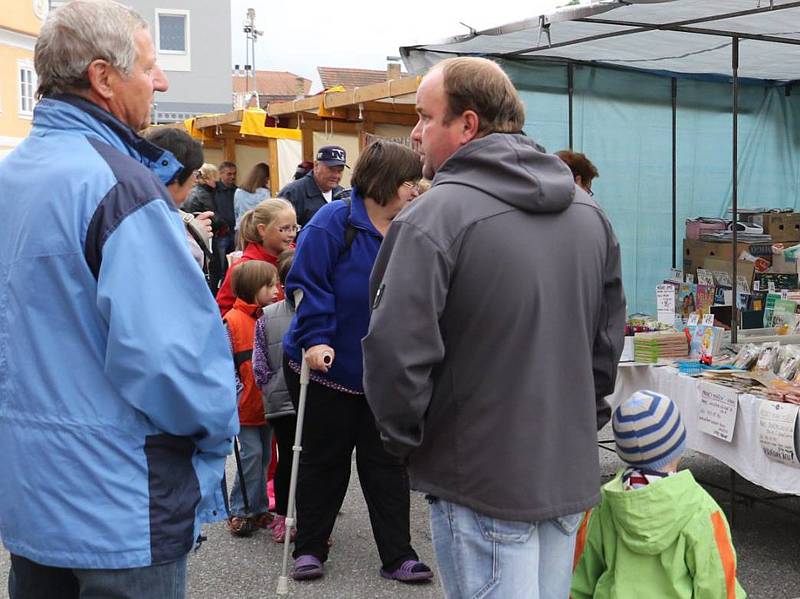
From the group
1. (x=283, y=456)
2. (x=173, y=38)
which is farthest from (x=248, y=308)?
(x=173, y=38)

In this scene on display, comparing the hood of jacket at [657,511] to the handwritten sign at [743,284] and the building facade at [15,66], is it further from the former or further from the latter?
the building facade at [15,66]

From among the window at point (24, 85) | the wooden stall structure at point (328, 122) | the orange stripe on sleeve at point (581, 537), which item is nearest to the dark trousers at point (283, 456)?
the orange stripe on sleeve at point (581, 537)

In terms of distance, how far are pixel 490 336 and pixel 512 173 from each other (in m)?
0.36

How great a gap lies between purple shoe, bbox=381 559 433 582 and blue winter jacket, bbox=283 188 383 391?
85cm

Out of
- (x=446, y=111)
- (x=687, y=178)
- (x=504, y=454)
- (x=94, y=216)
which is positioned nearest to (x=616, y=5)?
(x=446, y=111)

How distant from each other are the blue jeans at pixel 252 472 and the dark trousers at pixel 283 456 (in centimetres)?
8

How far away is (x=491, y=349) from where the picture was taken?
2104mm

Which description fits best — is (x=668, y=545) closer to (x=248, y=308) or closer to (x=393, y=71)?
(x=248, y=308)

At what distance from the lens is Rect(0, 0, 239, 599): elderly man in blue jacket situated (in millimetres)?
1805

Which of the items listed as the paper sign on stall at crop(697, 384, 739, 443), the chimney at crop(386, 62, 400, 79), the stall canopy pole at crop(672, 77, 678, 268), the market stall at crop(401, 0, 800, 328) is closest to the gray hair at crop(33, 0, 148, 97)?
the paper sign on stall at crop(697, 384, 739, 443)

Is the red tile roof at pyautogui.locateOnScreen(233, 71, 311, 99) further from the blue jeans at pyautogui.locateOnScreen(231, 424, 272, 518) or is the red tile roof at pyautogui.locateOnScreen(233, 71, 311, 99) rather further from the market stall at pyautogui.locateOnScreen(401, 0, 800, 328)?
the blue jeans at pyautogui.locateOnScreen(231, 424, 272, 518)

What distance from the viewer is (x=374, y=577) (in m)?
4.18

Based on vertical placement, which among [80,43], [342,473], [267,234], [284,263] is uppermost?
[80,43]

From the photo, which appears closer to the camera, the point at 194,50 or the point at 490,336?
the point at 490,336
